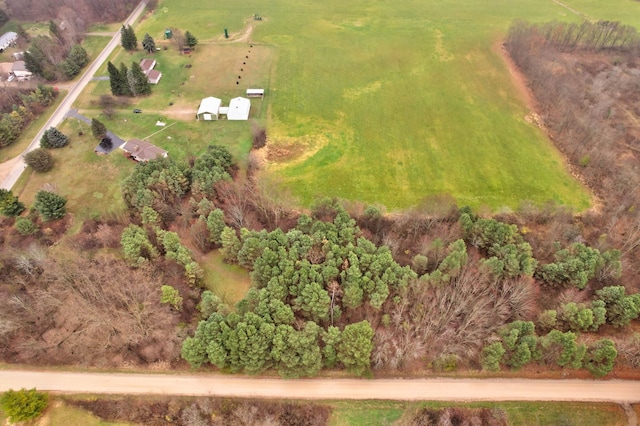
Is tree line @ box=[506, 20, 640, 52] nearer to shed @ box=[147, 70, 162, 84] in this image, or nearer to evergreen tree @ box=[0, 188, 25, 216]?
shed @ box=[147, 70, 162, 84]

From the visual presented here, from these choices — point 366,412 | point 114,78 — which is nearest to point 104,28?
point 114,78

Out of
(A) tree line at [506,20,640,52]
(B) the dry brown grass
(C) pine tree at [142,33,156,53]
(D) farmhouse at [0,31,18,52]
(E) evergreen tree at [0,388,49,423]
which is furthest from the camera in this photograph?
(D) farmhouse at [0,31,18,52]

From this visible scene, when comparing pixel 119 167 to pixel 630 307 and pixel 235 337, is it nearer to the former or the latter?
pixel 235 337

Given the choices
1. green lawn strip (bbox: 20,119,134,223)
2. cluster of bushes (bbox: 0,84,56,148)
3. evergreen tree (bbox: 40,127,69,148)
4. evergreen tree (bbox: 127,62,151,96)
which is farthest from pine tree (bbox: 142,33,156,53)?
evergreen tree (bbox: 40,127,69,148)

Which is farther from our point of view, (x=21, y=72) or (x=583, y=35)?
(x=583, y=35)

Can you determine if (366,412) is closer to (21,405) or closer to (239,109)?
(21,405)
